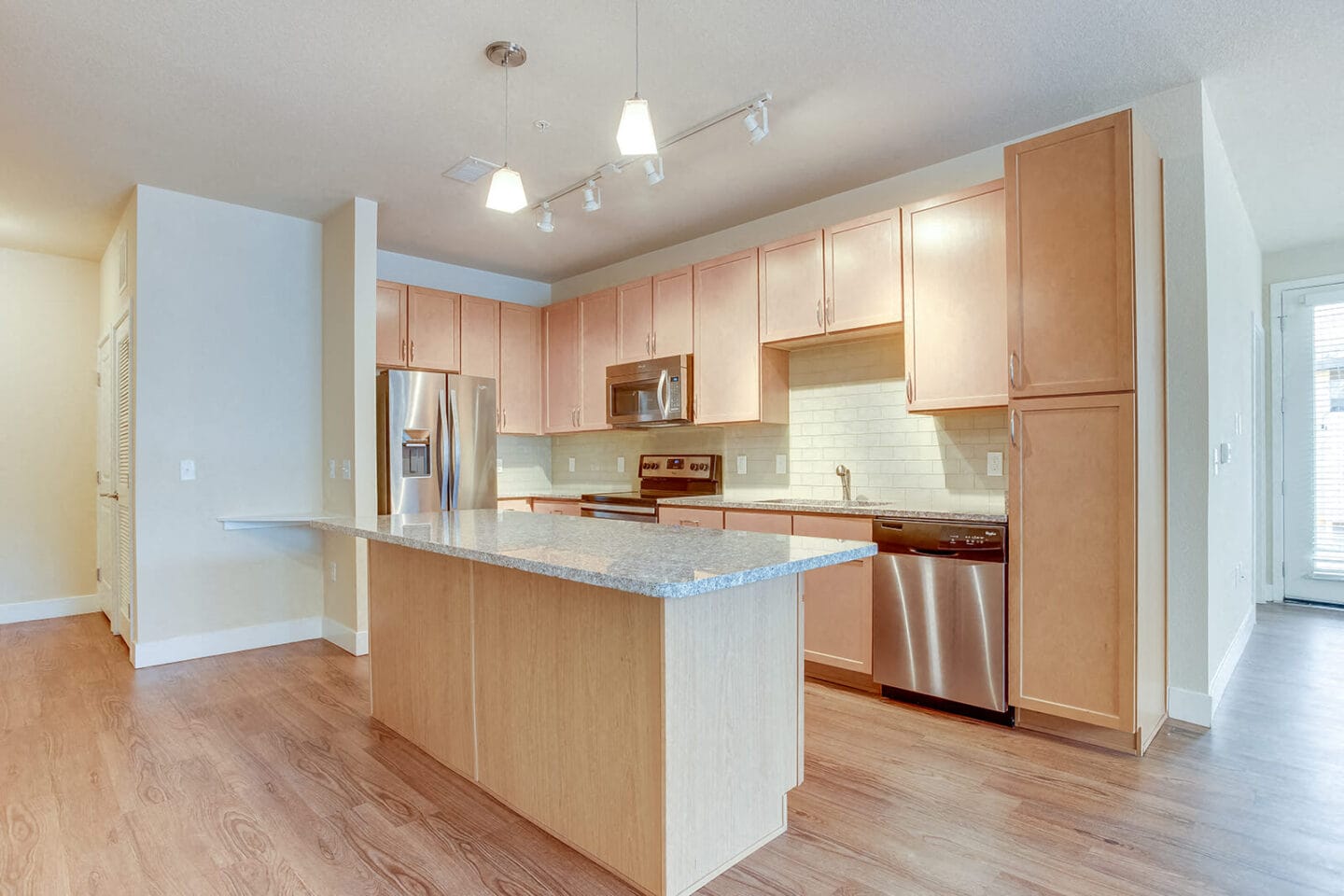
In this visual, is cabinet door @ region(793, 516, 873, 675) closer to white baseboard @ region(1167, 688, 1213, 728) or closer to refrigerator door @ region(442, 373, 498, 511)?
white baseboard @ region(1167, 688, 1213, 728)

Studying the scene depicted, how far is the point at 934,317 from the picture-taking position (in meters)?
3.17

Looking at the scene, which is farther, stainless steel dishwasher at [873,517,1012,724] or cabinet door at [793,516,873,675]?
cabinet door at [793,516,873,675]

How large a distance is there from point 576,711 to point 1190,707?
2482 millimetres

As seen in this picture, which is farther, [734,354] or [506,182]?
[734,354]

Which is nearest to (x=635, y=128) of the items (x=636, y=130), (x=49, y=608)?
(x=636, y=130)

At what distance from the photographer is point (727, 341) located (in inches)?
161

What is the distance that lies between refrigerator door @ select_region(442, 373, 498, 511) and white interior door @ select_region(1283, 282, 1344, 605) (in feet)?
18.5

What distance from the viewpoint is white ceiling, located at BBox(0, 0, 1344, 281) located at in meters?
2.28

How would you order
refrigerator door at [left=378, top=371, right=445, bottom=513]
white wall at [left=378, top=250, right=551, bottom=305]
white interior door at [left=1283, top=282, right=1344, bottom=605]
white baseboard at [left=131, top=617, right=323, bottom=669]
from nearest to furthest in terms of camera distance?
white baseboard at [left=131, top=617, right=323, bottom=669]
refrigerator door at [left=378, top=371, right=445, bottom=513]
white interior door at [left=1283, top=282, right=1344, bottom=605]
white wall at [left=378, top=250, right=551, bottom=305]

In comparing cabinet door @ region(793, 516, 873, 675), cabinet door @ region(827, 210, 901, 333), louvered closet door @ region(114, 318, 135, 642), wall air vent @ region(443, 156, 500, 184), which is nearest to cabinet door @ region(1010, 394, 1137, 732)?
cabinet door @ region(793, 516, 873, 675)

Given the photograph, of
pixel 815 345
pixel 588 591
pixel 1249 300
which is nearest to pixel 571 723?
pixel 588 591

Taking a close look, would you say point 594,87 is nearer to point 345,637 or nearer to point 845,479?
point 845,479

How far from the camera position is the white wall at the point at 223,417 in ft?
12.2

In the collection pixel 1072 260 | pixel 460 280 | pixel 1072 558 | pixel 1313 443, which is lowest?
pixel 1072 558
